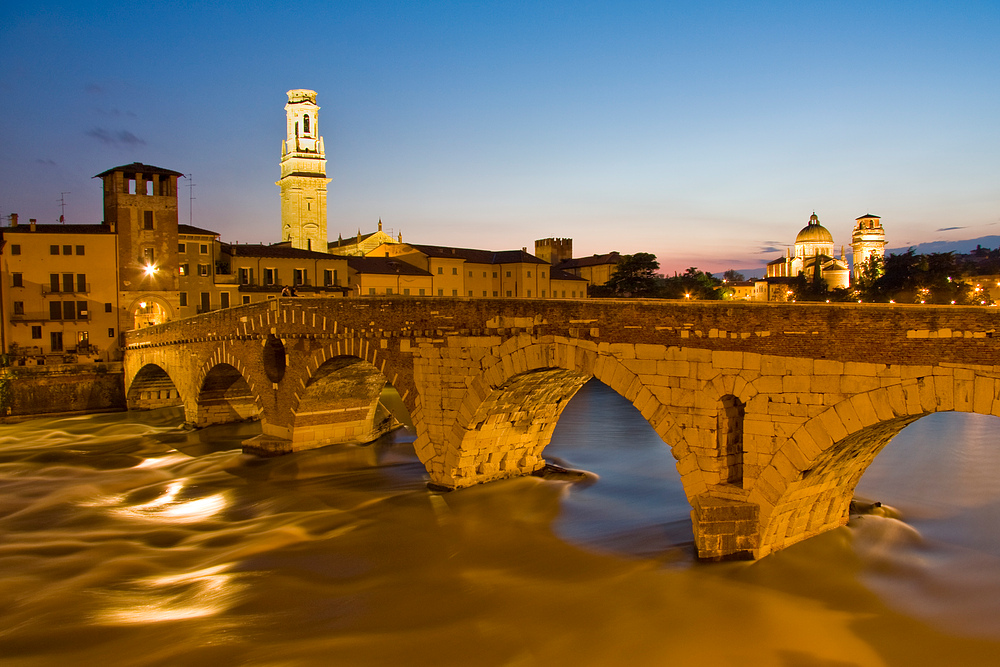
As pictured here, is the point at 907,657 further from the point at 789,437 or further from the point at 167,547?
the point at 167,547

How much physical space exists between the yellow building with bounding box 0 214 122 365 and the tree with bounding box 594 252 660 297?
4081 cm

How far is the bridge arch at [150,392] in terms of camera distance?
38812 mm

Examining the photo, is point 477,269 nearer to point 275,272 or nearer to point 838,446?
point 275,272

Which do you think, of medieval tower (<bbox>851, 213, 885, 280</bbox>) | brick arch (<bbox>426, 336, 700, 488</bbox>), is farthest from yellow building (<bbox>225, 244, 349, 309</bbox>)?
medieval tower (<bbox>851, 213, 885, 280</bbox>)

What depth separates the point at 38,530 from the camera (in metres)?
17.7

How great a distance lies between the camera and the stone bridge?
10008 millimetres

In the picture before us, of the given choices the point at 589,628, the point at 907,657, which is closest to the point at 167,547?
the point at 589,628

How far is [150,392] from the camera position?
3934cm

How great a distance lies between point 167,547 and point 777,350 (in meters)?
13.3

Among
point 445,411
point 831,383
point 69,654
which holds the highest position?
point 831,383

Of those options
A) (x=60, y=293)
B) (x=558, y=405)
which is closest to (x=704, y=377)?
(x=558, y=405)

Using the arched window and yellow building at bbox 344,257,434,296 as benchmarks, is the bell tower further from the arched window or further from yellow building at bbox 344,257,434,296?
the arched window

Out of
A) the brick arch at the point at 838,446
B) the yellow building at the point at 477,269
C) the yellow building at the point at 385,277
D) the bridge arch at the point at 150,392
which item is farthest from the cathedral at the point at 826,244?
the brick arch at the point at 838,446

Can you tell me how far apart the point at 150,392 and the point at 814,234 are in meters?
91.8
